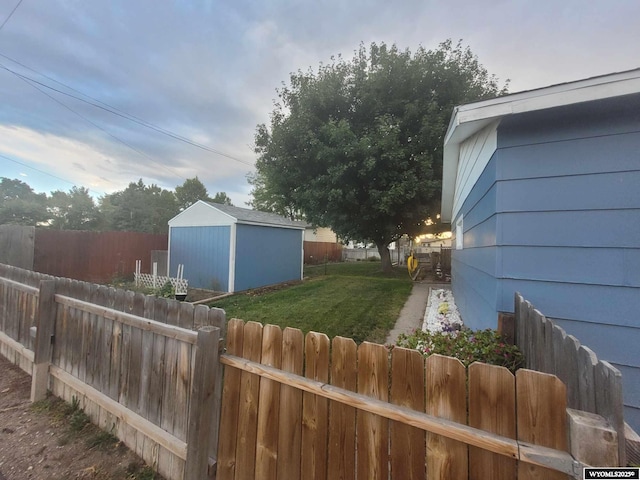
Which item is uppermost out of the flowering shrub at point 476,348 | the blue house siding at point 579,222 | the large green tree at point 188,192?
the large green tree at point 188,192

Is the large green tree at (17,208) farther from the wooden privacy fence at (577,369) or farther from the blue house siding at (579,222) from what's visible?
the wooden privacy fence at (577,369)

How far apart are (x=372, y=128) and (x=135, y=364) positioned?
1134 cm

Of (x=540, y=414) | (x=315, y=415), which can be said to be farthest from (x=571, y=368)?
(x=315, y=415)

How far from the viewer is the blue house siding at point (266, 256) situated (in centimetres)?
922

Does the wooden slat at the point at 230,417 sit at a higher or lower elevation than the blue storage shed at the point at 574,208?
lower

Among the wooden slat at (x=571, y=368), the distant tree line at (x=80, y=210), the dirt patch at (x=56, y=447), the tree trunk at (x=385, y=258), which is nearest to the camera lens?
the wooden slat at (x=571, y=368)

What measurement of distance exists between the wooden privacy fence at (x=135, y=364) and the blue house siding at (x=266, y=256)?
238 inches

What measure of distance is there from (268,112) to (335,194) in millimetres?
5249

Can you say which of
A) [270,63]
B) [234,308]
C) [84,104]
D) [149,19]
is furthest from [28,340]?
[84,104]

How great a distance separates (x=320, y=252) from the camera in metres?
22.0

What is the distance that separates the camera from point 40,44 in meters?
6.87

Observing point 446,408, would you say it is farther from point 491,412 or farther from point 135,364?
point 135,364

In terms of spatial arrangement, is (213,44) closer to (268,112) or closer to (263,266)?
(268,112)

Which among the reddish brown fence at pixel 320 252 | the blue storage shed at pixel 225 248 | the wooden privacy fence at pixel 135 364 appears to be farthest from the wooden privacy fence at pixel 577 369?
the reddish brown fence at pixel 320 252
